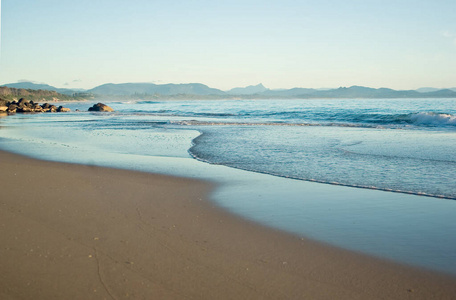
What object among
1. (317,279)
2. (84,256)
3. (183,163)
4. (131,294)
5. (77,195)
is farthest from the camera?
(183,163)

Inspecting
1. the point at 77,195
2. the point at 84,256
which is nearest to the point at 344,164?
the point at 77,195

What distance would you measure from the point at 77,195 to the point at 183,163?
433cm

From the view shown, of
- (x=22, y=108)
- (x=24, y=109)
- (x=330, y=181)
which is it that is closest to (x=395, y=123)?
(x=330, y=181)

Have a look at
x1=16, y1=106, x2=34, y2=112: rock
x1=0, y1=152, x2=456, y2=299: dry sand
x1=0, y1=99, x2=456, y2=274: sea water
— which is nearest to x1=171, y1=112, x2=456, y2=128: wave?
x1=0, y1=99, x2=456, y2=274: sea water

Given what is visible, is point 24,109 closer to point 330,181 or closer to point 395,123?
point 395,123

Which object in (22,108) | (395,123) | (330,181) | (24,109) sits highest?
(22,108)

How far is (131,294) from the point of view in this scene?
363 centimetres

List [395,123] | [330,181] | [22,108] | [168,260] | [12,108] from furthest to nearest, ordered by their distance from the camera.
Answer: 1. [12,108]
2. [22,108]
3. [395,123]
4. [330,181]
5. [168,260]

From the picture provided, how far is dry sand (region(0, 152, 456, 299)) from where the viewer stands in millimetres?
3740

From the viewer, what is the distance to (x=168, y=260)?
4.39m

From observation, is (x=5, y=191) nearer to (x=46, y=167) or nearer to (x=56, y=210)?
(x=56, y=210)

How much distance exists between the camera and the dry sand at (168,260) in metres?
3.74

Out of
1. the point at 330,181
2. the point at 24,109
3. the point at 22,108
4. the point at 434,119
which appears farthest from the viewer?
the point at 22,108

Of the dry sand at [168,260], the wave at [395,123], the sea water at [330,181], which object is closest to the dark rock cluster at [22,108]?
the wave at [395,123]
